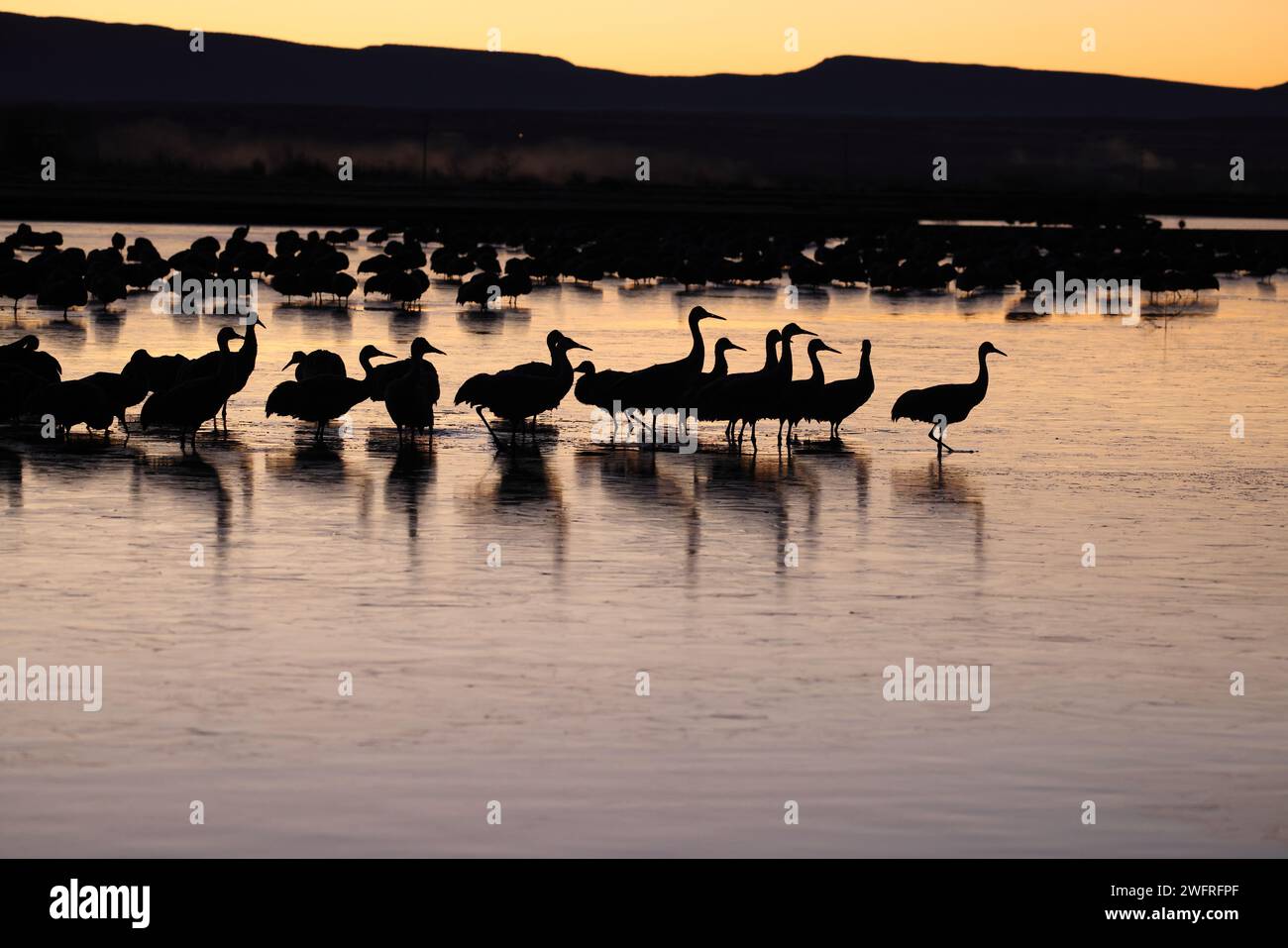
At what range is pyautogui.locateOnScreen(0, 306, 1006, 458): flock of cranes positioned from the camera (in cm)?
2059

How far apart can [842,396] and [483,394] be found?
12.7 feet

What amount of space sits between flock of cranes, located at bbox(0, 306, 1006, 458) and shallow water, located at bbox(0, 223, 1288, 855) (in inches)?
15.2

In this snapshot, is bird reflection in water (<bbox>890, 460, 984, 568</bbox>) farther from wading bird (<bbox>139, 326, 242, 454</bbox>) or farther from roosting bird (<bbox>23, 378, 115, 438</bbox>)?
roosting bird (<bbox>23, 378, 115, 438</bbox>)

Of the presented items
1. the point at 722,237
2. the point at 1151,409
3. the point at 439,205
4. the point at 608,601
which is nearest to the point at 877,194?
the point at 439,205

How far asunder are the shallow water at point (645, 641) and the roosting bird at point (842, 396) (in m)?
0.37

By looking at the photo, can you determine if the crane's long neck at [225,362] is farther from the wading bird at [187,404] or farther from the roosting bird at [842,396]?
the roosting bird at [842,396]

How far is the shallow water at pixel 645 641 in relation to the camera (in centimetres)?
901

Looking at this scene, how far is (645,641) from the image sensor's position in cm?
1212

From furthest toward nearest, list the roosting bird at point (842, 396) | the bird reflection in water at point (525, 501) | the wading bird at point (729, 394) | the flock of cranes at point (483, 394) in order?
1. the roosting bird at point (842, 396)
2. the wading bird at point (729, 394)
3. the flock of cranes at point (483, 394)
4. the bird reflection in water at point (525, 501)

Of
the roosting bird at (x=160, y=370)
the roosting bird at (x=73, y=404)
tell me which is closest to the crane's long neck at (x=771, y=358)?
the roosting bird at (x=160, y=370)

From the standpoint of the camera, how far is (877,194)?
443 feet

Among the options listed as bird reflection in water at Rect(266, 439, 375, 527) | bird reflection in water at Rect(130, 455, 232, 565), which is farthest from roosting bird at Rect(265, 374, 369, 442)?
→ bird reflection in water at Rect(130, 455, 232, 565)

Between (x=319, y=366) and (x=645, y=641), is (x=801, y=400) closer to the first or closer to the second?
(x=319, y=366)
